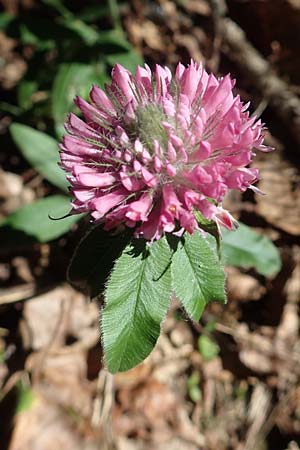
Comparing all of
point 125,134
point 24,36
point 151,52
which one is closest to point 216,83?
point 125,134

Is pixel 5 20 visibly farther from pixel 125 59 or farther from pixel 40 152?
pixel 40 152

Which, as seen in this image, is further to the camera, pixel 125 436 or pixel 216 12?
pixel 216 12

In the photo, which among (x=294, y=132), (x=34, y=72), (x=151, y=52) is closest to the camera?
(x=34, y=72)

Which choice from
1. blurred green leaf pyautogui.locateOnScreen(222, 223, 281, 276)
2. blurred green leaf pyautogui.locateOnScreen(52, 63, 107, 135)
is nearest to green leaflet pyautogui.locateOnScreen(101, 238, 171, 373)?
blurred green leaf pyautogui.locateOnScreen(222, 223, 281, 276)

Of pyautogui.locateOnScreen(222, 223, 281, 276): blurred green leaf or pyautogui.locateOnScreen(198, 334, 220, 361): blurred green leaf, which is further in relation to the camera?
pyautogui.locateOnScreen(198, 334, 220, 361): blurred green leaf

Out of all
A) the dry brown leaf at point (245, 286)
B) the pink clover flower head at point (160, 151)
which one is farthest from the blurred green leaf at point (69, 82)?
the dry brown leaf at point (245, 286)

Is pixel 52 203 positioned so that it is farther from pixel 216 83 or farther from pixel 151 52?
pixel 151 52

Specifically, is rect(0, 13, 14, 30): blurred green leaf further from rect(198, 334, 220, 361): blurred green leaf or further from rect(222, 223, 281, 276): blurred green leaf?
rect(198, 334, 220, 361): blurred green leaf
